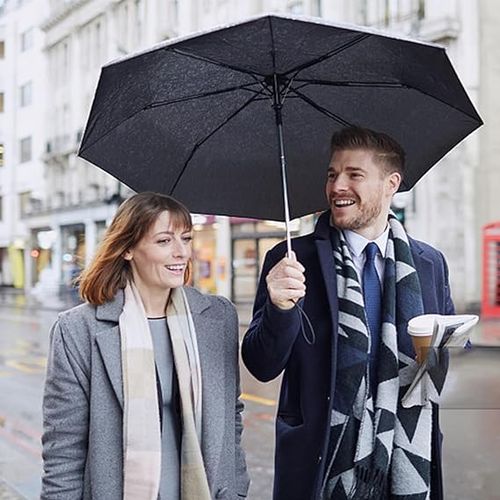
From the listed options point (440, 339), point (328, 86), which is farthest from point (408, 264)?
point (328, 86)

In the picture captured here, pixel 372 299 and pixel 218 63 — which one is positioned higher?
pixel 218 63

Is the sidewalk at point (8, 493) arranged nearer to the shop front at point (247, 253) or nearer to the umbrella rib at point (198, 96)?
the umbrella rib at point (198, 96)

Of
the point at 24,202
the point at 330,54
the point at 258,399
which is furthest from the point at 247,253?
the point at 24,202

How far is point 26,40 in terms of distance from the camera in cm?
4634

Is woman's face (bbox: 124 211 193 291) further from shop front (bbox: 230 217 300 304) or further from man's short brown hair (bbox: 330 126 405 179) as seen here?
shop front (bbox: 230 217 300 304)

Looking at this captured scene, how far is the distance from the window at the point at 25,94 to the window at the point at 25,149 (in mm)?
2298

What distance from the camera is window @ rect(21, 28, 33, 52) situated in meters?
45.8

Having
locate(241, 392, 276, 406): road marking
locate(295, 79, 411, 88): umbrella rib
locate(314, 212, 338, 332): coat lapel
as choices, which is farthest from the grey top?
locate(241, 392, 276, 406): road marking

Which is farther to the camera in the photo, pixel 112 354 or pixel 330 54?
pixel 330 54

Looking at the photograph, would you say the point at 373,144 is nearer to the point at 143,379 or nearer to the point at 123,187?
the point at 143,379

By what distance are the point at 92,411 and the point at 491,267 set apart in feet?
56.1

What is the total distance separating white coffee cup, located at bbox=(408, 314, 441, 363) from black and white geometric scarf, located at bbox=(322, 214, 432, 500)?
13 cm

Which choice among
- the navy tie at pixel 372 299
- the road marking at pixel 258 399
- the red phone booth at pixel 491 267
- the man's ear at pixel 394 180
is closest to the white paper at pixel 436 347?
the navy tie at pixel 372 299

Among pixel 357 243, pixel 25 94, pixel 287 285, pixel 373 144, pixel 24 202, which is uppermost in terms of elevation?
pixel 25 94
